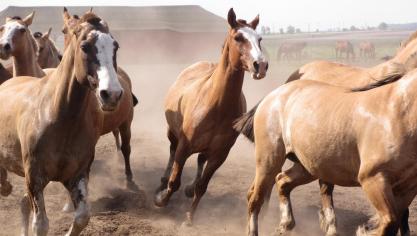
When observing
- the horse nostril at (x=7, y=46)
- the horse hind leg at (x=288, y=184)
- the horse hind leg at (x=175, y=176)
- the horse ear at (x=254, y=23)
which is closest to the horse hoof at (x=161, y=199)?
the horse hind leg at (x=175, y=176)

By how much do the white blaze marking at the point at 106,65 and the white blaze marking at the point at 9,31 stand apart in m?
3.77

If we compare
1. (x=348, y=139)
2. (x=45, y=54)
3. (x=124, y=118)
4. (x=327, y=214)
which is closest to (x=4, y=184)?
(x=124, y=118)

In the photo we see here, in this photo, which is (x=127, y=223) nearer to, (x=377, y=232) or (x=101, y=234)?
(x=101, y=234)

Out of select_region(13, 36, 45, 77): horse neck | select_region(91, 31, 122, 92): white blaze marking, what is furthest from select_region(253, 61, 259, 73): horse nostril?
select_region(13, 36, 45, 77): horse neck

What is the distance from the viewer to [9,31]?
802cm

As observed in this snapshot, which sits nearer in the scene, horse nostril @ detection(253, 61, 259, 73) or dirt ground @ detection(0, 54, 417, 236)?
horse nostril @ detection(253, 61, 259, 73)

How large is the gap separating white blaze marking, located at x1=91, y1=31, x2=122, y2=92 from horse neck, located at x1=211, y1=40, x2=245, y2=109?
2.30 metres

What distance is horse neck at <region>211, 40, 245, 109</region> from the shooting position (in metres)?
6.59

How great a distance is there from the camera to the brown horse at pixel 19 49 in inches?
309

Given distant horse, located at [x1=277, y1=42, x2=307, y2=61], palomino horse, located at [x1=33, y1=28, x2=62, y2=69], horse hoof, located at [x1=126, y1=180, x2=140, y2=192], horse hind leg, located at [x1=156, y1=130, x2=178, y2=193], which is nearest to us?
horse hind leg, located at [x1=156, y1=130, x2=178, y2=193]

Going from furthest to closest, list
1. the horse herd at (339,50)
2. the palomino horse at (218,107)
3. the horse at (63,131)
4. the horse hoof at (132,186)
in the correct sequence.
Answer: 1. the horse herd at (339,50)
2. the horse hoof at (132,186)
3. the palomino horse at (218,107)
4. the horse at (63,131)

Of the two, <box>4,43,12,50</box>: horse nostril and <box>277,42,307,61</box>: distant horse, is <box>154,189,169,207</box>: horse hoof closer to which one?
<box>4,43,12,50</box>: horse nostril

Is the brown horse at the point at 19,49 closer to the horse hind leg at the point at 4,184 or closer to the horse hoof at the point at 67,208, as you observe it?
the horse hind leg at the point at 4,184

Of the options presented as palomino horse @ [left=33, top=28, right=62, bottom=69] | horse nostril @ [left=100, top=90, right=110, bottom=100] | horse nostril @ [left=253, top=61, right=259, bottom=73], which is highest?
horse nostril @ [left=100, top=90, right=110, bottom=100]
